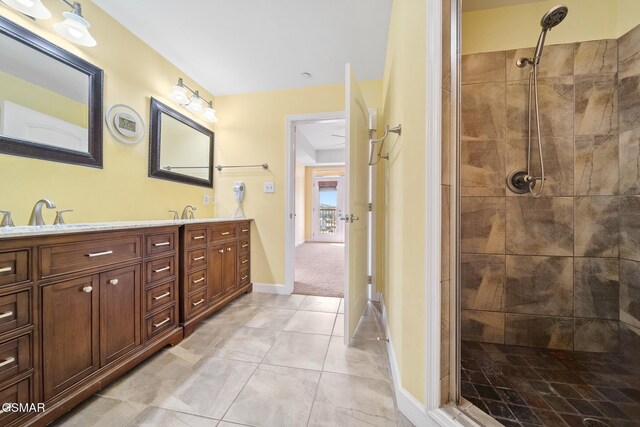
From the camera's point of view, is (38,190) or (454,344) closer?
(454,344)

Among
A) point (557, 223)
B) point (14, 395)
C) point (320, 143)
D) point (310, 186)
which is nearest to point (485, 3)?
point (557, 223)

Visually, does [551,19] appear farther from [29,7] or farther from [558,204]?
[29,7]

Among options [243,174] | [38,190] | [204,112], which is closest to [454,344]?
[38,190]

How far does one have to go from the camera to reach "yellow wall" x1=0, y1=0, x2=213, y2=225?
1.26m

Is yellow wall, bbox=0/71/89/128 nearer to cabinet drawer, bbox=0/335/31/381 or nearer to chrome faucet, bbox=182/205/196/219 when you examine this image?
chrome faucet, bbox=182/205/196/219

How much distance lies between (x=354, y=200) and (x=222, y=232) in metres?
1.28

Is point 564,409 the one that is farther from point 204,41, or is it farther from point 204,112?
point 204,112

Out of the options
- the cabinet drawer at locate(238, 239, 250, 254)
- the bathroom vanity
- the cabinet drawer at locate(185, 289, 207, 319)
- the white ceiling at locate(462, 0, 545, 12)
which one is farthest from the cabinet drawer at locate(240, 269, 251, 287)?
the white ceiling at locate(462, 0, 545, 12)

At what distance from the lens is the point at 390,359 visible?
142 centimetres

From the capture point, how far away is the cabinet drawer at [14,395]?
32.7 inches

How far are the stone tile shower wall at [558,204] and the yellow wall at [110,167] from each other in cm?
253

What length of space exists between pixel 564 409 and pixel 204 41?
3264 millimetres

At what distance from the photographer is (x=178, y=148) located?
230cm

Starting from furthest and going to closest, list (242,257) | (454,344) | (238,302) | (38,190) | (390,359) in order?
1. (242,257)
2. (238,302)
3. (390,359)
4. (38,190)
5. (454,344)
